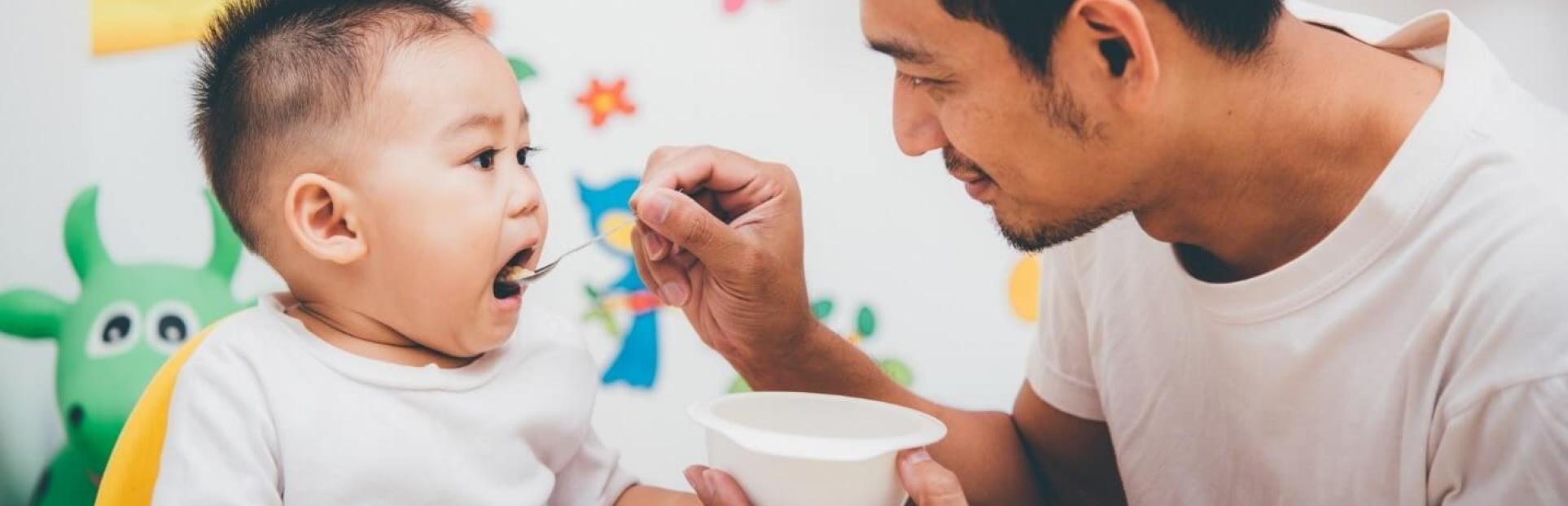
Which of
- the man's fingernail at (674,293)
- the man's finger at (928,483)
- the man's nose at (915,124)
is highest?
the man's nose at (915,124)

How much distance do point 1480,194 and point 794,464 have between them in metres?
0.59

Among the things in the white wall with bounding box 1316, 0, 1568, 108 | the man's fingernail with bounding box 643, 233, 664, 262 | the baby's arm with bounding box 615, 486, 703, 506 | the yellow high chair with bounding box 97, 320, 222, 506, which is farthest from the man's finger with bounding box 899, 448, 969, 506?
the white wall with bounding box 1316, 0, 1568, 108

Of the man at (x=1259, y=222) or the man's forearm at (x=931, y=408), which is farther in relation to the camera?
the man's forearm at (x=931, y=408)

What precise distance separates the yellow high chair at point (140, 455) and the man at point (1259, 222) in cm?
47

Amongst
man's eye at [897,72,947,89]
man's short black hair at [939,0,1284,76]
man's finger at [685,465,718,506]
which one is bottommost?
man's finger at [685,465,718,506]

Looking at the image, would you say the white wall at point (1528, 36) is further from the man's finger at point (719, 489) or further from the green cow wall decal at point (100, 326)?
the green cow wall decal at point (100, 326)

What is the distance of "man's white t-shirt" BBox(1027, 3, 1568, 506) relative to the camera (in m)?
0.86

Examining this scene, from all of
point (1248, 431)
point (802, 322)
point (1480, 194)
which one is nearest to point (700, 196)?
point (802, 322)

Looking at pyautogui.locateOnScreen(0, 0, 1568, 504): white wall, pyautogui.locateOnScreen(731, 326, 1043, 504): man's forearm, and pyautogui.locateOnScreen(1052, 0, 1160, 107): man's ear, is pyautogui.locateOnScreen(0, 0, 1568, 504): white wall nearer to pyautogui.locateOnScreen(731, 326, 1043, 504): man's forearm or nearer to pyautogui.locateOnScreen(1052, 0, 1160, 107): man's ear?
pyautogui.locateOnScreen(731, 326, 1043, 504): man's forearm

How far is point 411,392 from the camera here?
966mm

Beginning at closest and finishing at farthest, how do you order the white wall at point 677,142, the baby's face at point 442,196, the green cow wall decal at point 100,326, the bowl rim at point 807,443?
the bowl rim at point 807,443 → the baby's face at point 442,196 → the green cow wall decal at point 100,326 → the white wall at point 677,142

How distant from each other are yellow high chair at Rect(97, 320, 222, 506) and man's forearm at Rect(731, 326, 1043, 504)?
1.88 feet

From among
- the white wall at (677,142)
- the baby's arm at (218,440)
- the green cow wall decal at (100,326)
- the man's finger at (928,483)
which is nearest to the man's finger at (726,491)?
the man's finger at (928,483)

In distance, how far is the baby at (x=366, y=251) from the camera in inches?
36.1
